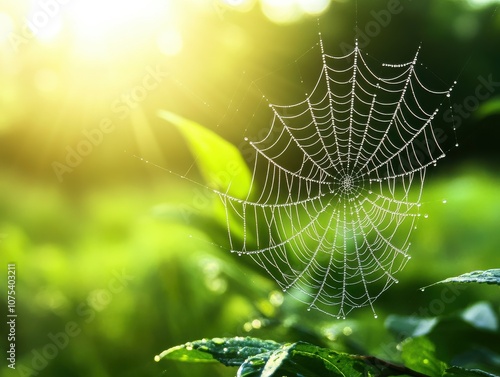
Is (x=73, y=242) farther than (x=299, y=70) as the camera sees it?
No

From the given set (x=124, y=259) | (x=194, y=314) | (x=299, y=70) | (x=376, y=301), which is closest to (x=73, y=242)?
(x=124, y=259)

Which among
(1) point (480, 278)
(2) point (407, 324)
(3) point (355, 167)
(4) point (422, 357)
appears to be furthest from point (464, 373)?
(3) point (355, 167)

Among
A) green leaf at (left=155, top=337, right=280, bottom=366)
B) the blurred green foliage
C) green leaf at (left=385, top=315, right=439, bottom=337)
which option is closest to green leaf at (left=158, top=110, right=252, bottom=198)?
the blurred green foliage

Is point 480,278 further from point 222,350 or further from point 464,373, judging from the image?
point 222,350

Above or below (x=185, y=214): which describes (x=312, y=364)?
below

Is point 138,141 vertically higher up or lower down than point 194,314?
higher up

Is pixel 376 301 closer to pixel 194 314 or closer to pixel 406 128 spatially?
pixel 194 314
